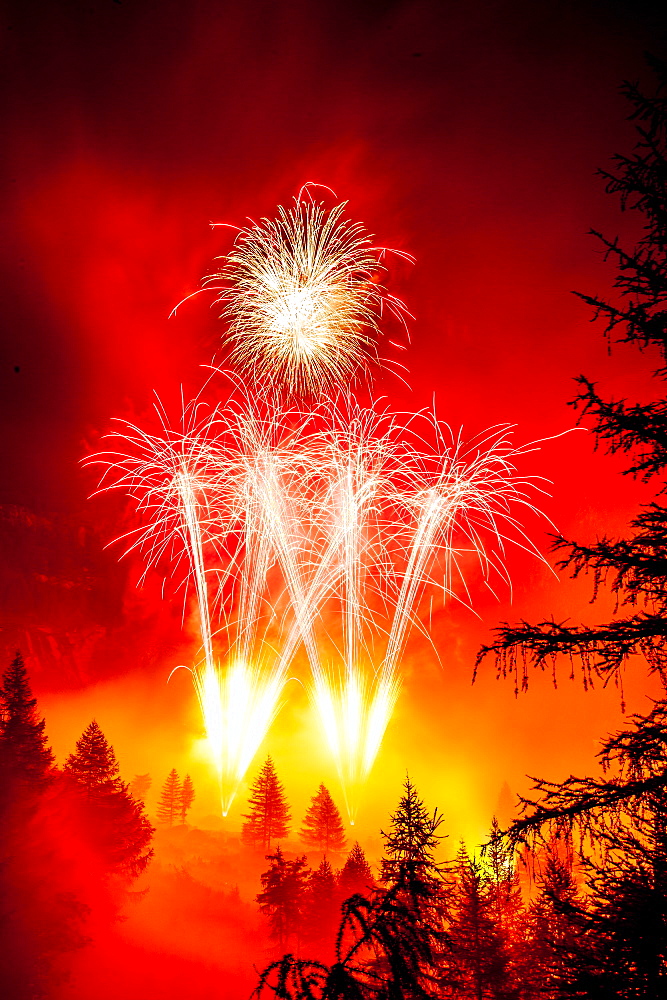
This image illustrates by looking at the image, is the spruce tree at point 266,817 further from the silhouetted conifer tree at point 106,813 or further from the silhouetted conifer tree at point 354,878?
the silhouetted conifer tree at point 354,878

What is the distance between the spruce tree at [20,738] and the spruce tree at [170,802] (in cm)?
2828

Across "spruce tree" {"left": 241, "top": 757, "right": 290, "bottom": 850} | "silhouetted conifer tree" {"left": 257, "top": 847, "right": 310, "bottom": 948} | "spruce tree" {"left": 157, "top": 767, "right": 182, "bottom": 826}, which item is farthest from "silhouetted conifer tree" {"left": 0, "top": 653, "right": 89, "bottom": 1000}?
"spruce tree" {"left": 157, "top": 767, "right": 182, "bottom": 826}

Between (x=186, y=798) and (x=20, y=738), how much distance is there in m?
31.4

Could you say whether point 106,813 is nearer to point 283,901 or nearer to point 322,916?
point 283,901

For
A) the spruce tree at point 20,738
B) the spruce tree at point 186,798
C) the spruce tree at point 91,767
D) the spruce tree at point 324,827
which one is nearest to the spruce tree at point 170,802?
the spruce tree at point 186,798

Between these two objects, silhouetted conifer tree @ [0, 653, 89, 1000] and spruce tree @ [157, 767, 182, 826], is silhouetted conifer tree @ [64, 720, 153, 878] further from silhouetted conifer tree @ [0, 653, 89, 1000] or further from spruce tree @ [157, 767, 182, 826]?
spruce tree @ [157, 767, 182, 826]

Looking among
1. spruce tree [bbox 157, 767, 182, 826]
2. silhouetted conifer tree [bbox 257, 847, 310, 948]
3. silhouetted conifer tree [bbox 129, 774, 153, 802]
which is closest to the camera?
silhouetted conifer tree [bbox 257, 847, 310, 948]

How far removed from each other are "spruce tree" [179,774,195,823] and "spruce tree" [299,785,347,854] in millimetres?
13383

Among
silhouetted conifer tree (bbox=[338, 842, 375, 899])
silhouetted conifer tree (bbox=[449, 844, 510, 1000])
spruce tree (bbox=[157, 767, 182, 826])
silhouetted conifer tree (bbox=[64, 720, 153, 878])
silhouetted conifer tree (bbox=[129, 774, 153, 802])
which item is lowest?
silhouetted conifer tree (bbox=[449, 844, 510, 1000])

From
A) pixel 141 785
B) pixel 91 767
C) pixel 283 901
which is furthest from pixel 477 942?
pixel 141 785

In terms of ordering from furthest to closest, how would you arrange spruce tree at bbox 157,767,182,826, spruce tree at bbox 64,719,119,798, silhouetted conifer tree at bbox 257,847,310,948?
spruce tree at bbox 157,767,182,826 < spruce tree at bbox 64,719,119,798 < silhouetted conifer tree at bbox 257,847,310,948

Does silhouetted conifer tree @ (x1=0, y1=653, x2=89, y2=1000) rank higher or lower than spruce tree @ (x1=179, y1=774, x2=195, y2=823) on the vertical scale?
lower

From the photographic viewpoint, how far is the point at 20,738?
2506 centimetres

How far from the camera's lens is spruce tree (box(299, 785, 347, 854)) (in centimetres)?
4238
